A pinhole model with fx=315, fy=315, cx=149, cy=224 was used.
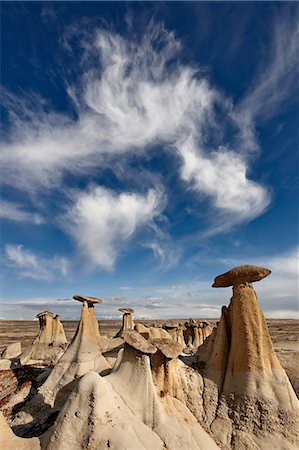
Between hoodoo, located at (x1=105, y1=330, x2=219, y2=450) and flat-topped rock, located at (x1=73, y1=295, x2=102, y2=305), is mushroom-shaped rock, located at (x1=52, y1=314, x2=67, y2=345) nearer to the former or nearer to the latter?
flat-topped rock, located at (x1=73, y1=295, x2=102, y2=305)

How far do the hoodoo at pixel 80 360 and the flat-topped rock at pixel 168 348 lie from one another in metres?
5.52

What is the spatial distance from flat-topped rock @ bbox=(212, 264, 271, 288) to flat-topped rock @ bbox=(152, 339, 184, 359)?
3.07 m

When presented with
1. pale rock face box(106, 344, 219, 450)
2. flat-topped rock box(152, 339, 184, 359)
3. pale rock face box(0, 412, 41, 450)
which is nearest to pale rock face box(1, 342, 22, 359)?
pale rock face box(106, 344, 219, 450)

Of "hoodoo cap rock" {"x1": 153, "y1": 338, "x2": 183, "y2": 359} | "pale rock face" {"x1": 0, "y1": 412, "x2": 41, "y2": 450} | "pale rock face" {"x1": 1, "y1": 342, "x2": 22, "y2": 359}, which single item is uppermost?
"hoodoo cap rock" {"x1": 153, "y1": 338, "x2": 183, "y2": 359}

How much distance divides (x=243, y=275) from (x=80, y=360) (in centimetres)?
888

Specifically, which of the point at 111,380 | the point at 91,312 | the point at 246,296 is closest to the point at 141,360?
the point at 111,380

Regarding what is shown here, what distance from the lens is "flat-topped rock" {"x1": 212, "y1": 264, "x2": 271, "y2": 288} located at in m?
10.6

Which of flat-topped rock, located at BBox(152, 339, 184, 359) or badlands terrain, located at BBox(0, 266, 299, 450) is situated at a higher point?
flat-topped rock, located at BBox(152, 339, 184, 359)

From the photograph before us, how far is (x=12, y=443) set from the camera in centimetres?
679

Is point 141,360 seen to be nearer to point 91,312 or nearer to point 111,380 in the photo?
point 111,380

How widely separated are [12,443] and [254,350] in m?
7.16

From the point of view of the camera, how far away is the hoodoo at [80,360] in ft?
45.0

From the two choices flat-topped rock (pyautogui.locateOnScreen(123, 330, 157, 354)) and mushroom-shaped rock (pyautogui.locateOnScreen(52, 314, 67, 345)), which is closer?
flat-topped rock (pyautogui.locateOnScreen(123, 330, 157, 354))

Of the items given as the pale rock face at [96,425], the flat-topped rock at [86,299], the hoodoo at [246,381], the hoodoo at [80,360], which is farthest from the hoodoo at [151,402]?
the flat-topped rock at [86,299]
